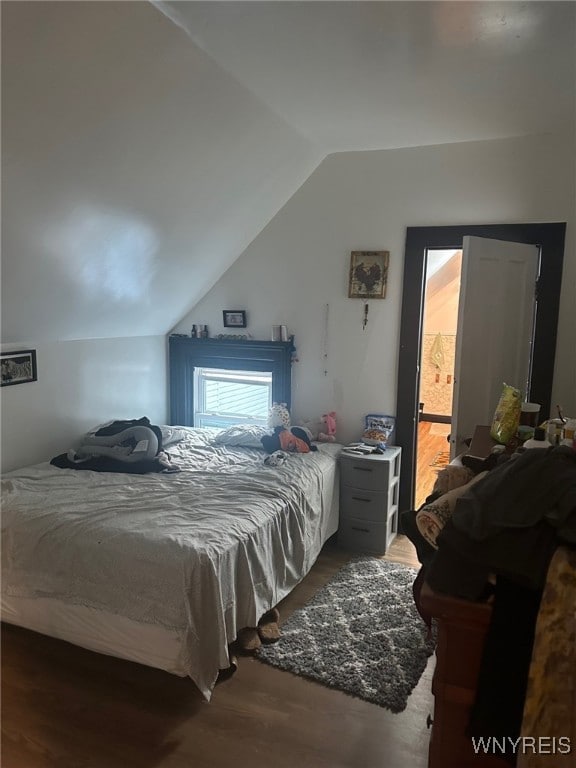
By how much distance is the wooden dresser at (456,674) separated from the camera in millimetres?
1419

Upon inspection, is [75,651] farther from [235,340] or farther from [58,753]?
[235,340]

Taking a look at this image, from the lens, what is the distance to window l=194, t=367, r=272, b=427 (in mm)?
4602

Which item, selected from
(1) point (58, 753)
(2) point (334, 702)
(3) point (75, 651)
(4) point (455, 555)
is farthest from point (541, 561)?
(3) point (75, 651)

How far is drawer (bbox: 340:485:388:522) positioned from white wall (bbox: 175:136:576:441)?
0.53 metres

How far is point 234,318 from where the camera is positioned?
449cm

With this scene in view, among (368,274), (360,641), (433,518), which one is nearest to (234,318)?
(368,274)

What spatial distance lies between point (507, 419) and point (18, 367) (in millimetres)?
2724

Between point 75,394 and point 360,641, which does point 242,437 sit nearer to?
point 75,394

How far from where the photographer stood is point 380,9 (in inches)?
79.0

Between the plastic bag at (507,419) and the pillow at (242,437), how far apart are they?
1946mm

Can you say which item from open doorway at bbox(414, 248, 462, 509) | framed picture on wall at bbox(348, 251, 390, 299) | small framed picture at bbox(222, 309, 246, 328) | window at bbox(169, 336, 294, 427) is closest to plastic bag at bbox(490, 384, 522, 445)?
framed picture on wall at bbox(348, 251, 390, 299)

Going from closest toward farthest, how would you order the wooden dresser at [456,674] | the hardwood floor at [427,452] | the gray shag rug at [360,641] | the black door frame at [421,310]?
the wooden dresser at [456,674] → the gray shag rug at [360,641] → the black door frame at [421,310] → the hardwood floor at [427,452]

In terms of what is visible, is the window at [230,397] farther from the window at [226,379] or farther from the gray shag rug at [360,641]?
the gray shag rug at [360,641]

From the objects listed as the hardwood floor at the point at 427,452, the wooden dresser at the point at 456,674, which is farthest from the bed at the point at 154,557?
the hardwood floor at the point at 427,452
